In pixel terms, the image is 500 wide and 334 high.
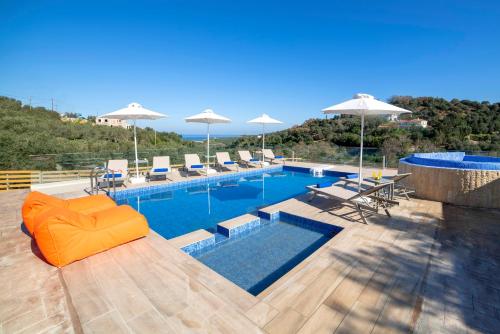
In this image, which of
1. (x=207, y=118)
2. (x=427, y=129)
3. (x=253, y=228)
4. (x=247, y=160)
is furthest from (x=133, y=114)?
(x=427, y=129)

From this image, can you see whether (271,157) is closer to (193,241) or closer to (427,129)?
(193,241)

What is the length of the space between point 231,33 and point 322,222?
48.7ft

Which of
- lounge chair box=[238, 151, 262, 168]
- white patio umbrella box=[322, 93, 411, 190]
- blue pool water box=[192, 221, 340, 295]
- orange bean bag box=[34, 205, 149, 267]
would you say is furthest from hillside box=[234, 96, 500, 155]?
orange bean bag box=[34, 205, 149, 267]

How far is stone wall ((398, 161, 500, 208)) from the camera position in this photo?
531 cm

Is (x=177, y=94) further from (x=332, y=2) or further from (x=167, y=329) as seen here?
(x=167, y=329)

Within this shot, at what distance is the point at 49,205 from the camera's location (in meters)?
3.36

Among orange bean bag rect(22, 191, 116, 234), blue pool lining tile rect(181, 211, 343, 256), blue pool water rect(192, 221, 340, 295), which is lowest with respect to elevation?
blue pool water rect(192, 221, 340, 295)

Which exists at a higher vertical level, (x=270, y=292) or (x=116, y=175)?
(x=116, y=175)

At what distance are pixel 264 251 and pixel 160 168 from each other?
6047 mm

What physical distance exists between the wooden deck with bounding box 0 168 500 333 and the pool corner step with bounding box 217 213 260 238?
118cm

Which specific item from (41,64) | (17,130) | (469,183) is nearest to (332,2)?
(469,183)

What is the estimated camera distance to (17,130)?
1546cm

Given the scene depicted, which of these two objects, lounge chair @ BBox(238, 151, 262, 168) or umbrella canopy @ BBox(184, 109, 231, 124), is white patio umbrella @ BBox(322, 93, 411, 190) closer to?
umbrella canopy @ BBox(184, 109, 231, 124)

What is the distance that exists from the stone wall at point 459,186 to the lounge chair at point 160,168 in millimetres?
7710
